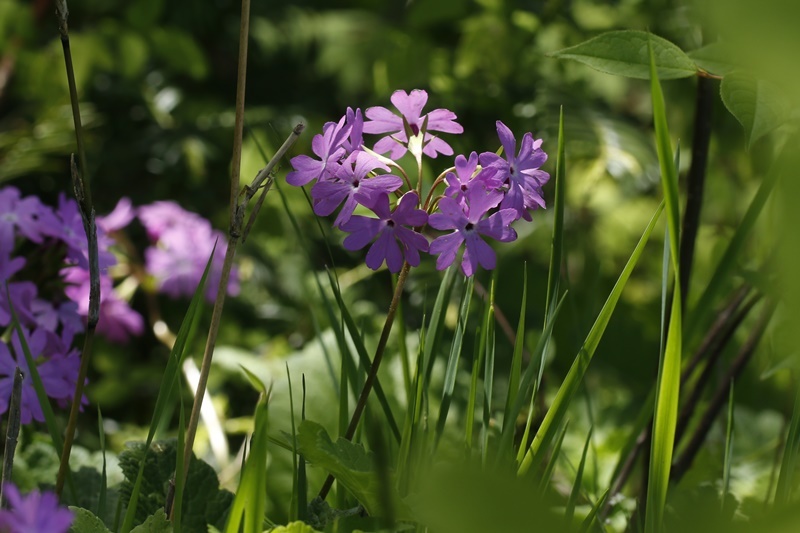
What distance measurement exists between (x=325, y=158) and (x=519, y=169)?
0.46ft

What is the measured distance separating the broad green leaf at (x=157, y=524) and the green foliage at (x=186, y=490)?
0.49ft

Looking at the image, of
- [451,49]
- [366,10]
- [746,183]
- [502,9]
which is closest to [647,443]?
[502,9]

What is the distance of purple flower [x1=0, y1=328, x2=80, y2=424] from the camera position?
0.74m

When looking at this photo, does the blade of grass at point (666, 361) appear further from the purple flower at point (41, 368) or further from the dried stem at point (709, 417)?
the purple flower at point (41, 368)

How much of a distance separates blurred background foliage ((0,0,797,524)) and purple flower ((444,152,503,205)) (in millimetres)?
639

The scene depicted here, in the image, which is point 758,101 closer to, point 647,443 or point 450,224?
point 450,224

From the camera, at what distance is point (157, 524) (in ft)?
1.86

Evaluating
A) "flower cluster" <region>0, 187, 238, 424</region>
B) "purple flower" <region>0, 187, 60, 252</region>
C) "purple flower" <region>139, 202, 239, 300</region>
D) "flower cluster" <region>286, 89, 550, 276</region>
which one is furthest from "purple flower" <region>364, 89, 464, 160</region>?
"purple flower" <region>139, 202, 239, 300</region>

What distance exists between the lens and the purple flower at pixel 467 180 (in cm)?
60

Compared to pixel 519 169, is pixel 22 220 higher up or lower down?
lower down

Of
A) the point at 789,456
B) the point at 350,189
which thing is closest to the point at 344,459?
the point at 350,189

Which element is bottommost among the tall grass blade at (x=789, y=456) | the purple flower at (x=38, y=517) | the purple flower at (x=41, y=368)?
the purple flower at (x=41, y=368)

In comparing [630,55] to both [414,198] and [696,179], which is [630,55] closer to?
[414,198]

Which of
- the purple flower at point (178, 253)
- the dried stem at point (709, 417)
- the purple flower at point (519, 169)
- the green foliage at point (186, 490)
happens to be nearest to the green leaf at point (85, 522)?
the green foliage at point (186, 490)
